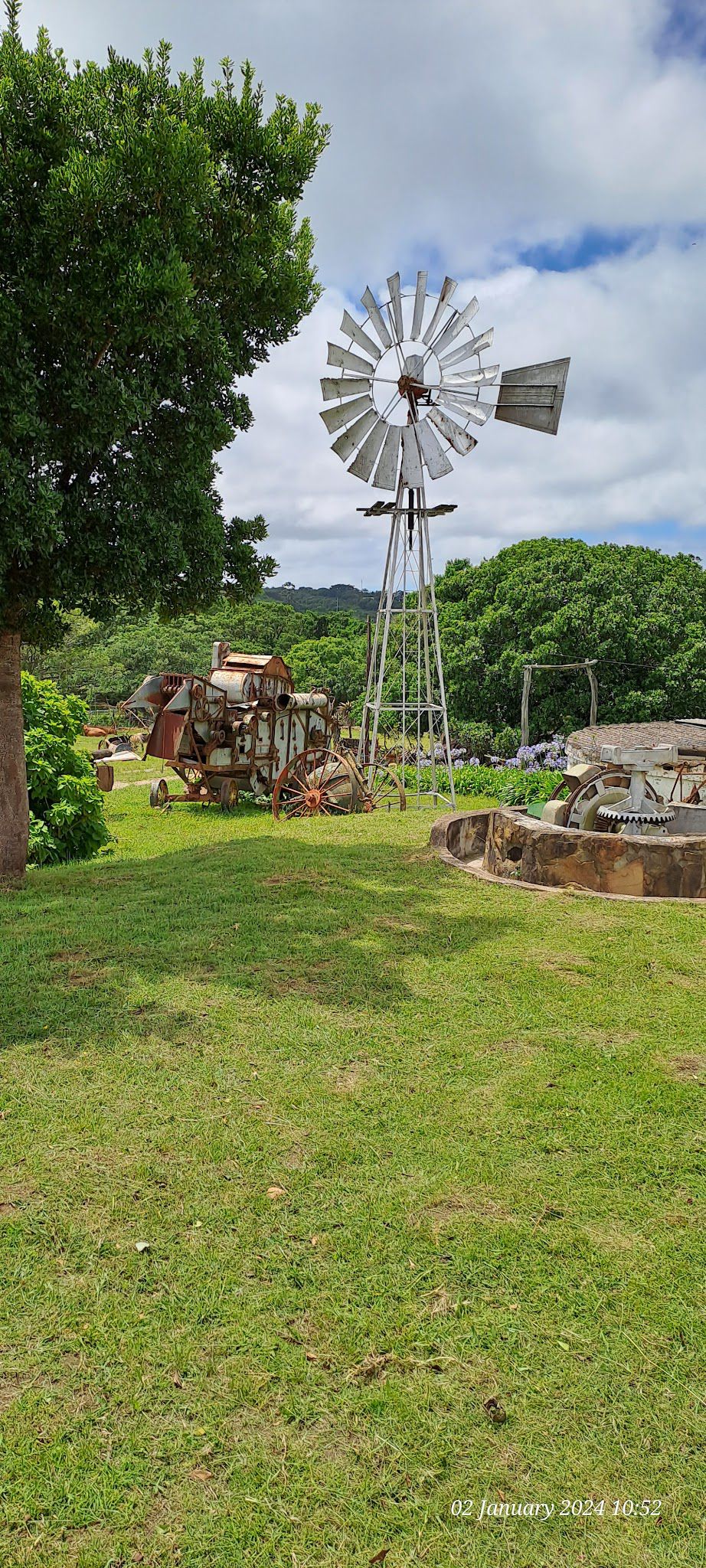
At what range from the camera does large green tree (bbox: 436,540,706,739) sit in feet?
87.4

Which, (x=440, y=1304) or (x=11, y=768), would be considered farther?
(x=11, y=768)

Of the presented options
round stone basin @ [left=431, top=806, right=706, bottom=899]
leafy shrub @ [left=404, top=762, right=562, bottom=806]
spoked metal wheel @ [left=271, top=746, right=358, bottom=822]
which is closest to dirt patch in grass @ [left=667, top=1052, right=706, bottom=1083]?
round stone basin @ [left=431, top=806, right=706, bottom=899]

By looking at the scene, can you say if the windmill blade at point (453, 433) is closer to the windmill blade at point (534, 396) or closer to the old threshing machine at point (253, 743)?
the windmill blade at point (534, 396)

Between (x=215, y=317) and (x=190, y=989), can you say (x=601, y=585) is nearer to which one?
(x=215, y=317)

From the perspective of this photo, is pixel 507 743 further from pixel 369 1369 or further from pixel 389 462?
pixel 369 1369

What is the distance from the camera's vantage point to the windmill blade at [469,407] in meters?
13.0

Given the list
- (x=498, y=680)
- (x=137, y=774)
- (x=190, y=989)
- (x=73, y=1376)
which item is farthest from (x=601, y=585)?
(x=73, y=1376)

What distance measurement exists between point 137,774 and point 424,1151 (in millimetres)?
21178

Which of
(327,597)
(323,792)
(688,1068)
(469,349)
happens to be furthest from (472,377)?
(327,597)

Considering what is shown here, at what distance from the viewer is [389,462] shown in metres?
13.8

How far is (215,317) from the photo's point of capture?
7.62m

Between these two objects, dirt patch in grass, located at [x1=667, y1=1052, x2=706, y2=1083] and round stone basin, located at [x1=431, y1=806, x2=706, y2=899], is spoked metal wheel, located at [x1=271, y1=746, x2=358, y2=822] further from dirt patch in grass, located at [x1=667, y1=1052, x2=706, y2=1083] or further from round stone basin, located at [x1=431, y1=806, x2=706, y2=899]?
dirt patch in grass, located at [x1=667, y1=1052, x2=706, y2=1083]

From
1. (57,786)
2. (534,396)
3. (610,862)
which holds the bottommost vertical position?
(610,862)

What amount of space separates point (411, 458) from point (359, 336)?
199cm
